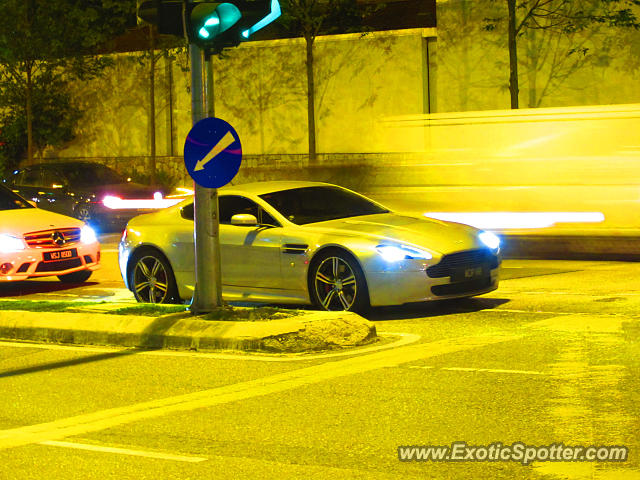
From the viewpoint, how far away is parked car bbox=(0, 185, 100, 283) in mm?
15156

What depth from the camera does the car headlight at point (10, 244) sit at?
1513 cm

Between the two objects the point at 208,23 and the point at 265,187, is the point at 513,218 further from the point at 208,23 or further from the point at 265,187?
the point at 208,23

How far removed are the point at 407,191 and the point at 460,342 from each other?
7586mm

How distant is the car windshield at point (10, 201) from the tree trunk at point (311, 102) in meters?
17.6

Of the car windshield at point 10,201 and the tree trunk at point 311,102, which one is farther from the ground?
the tree trunk at point 311,102

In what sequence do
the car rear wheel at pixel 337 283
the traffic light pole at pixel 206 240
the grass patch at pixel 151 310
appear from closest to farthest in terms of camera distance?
1. the grass patch at pixel 151 310
2. the traffic light pole at pixel 206 240
3. the car rear wheel at pixel 337 283

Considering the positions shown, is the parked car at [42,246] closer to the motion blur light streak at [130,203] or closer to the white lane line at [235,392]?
the white lane line at [235,392]

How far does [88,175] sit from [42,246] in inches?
520

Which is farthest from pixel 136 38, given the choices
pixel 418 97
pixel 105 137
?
pixel 418 97

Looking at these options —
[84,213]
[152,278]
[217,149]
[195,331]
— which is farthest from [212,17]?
[84,213]

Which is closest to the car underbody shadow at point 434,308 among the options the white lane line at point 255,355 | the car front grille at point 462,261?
the car front grille at point 462,261

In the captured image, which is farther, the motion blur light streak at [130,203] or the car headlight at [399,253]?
the motion blur light streak at [130,203]

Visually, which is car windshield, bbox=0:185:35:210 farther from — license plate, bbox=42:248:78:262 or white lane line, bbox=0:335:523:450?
white lane line, bbox=0:335:523:450

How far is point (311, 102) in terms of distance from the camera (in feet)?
111
